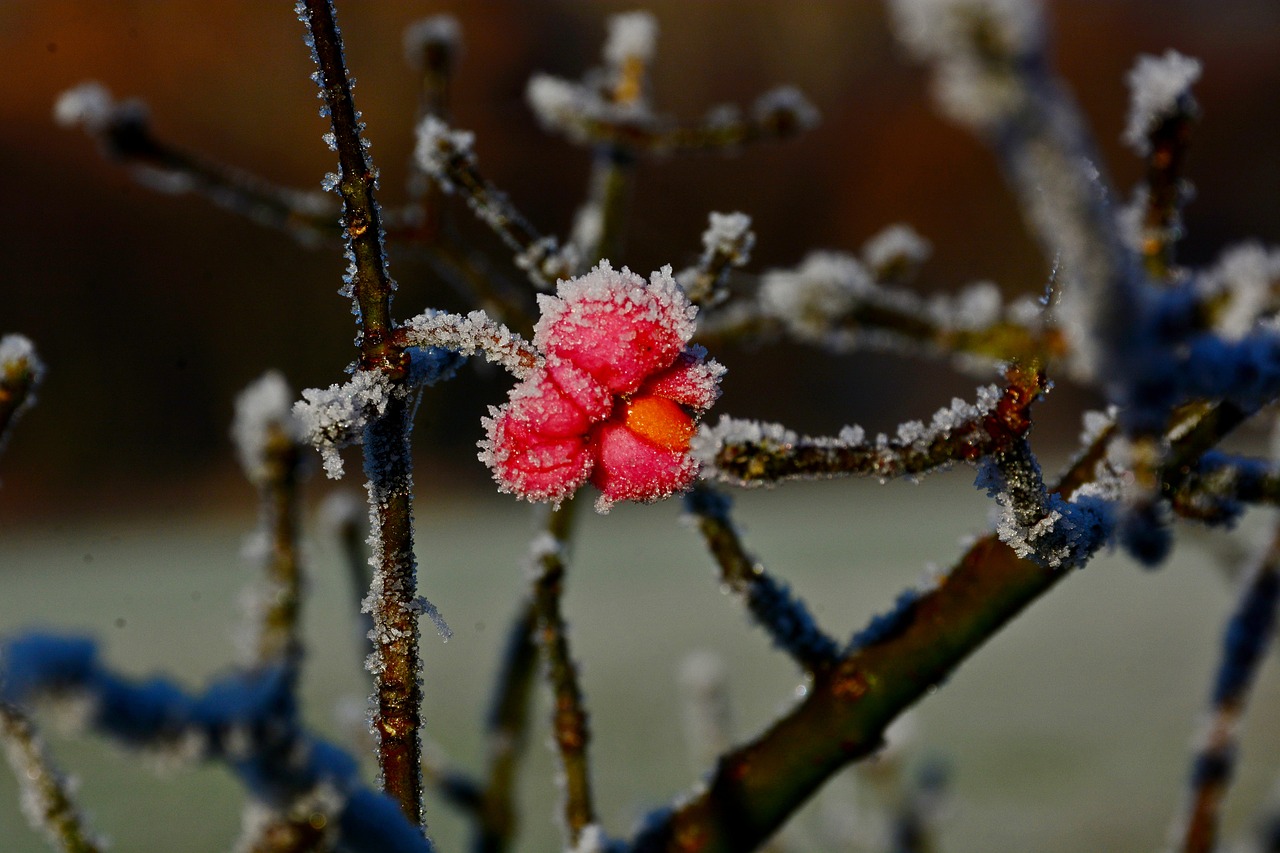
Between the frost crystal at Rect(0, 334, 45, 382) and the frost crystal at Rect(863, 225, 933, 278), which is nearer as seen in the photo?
the frost crystal at Rect(0, 334, 45, 382)

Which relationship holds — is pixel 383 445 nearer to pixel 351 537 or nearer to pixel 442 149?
pixel 442 149

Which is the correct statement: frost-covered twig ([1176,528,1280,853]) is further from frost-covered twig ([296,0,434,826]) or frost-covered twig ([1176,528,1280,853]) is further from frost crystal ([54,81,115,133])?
frost crystal ([54,81,115,133])

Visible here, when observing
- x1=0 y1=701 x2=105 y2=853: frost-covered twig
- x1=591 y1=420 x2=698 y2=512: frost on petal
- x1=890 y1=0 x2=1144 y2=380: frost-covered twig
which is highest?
x1=0 y1=701 x2=105 y2=853: frost-covered twig

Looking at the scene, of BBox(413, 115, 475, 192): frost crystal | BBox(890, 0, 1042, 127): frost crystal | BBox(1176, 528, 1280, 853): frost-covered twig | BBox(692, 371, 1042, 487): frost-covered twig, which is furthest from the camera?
BBox(1176, 528, 1280, 853): frost-covered twig

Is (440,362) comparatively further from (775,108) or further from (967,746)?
(967,746)

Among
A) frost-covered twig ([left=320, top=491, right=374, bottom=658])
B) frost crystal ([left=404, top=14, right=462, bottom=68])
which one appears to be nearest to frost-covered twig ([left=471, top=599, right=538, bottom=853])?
frost-covered twig ([left=320, top=491, right=374, bottom=658])

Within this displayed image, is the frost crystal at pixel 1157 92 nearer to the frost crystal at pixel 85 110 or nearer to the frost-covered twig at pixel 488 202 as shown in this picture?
the frost-covered twig at pixel 488 202

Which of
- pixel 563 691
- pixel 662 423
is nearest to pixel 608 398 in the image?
pixel 662 423

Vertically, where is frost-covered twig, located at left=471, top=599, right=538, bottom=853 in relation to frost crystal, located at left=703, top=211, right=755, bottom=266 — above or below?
above
